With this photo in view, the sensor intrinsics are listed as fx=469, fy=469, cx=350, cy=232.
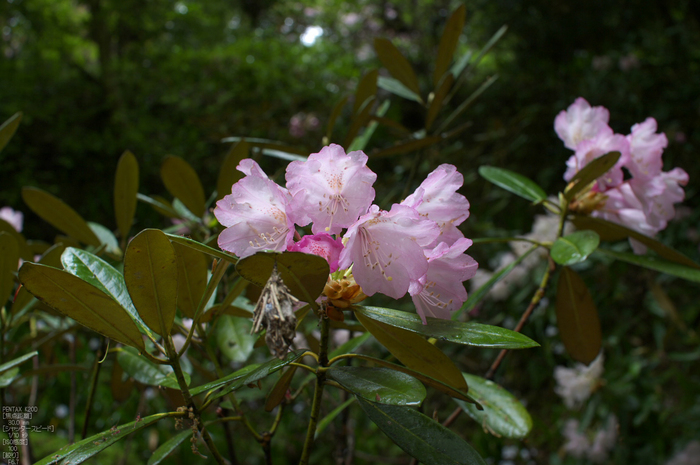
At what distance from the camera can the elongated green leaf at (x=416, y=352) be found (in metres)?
0.47

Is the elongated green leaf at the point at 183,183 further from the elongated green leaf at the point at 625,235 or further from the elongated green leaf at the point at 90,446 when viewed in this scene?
the elongated green leaf at the point at 625,235

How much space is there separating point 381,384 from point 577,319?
0.46 meters

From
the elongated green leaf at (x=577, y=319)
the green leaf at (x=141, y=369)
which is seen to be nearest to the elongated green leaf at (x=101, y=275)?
the green leaf at (x=141, y=369)

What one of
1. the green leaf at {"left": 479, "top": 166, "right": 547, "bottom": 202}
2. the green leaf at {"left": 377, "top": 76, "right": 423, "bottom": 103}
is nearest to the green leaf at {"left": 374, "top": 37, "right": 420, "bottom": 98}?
the green leaf at {"left": 377, "top": 76, "right": 423, "bottom": 103}

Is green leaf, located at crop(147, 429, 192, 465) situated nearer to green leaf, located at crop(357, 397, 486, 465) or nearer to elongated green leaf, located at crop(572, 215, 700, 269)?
green leaf, located at crop(357, 397, 486, 465)

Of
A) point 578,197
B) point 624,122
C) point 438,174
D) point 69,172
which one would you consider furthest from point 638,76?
point 69,172

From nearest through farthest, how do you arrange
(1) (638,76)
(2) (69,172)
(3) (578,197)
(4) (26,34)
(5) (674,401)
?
(3) (578,197) → (5) (674,401) → (1) (638,76) → (2) (69,172) → (4) (26,34)

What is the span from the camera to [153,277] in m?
0.43

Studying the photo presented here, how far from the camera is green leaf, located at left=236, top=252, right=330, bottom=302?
0.37 m

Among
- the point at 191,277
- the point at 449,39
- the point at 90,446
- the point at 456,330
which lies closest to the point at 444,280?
the point at 456,330

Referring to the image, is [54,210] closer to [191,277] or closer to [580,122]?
[191,277]

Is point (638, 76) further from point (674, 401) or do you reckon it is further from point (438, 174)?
point (438, 174)

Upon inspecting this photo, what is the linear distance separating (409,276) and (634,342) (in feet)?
6.92

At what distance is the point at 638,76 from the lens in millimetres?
2746
